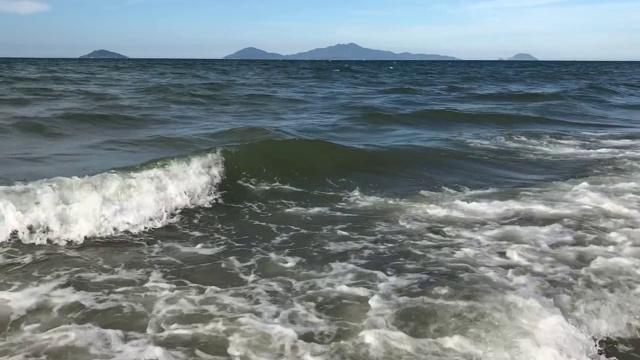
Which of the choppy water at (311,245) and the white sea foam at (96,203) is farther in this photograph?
the white sea foam at (96,203)

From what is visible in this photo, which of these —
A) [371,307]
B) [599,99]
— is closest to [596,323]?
[371,307]

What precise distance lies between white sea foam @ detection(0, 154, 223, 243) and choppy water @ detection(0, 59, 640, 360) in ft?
0.09

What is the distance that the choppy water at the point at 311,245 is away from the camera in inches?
172

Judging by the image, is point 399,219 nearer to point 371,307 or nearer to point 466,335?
point 371,307

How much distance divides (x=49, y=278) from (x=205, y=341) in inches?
83.2

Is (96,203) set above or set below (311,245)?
above

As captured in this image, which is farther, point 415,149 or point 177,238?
point 415,149

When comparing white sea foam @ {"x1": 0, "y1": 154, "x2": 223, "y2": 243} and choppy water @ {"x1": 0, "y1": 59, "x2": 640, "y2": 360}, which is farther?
white sea foam @ {"x1": 0, "y1": 154, "x2": 223, "y2": 243}

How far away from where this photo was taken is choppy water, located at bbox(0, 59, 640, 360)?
4.37 metres

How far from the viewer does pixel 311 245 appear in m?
6.65

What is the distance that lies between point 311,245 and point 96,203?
3.07 meters

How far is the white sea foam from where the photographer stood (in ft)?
22.3

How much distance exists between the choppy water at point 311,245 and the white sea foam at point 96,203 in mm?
28

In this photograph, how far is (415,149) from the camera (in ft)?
41.5
